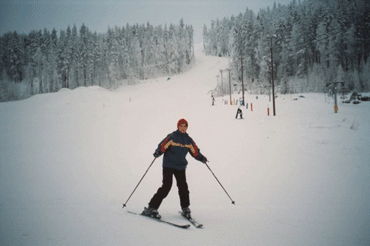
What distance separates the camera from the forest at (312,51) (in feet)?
156

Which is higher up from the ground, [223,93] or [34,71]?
[34,71]

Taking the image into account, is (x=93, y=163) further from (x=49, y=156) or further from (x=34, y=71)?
(x=34, y=71)

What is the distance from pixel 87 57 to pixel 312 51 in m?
75.7

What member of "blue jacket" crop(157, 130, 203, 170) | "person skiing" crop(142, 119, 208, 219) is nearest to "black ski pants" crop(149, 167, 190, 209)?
"person skiing" crop(142, 119, 208, 219)

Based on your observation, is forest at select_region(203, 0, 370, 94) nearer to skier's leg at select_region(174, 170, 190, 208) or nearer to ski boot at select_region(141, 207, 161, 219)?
skier's leg at select_region(174, 170, 190, 208)

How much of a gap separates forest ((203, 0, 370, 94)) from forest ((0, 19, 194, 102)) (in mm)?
39436

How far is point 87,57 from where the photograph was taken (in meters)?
75.7

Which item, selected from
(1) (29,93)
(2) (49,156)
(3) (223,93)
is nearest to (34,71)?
(1) (29,93)

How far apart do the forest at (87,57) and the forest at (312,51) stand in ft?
129

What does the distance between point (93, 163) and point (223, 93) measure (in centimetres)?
5167

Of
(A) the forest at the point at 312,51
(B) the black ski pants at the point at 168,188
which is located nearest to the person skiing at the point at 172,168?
(B) the black ski pants at the point at 168,188

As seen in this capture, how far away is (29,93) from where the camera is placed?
→ 219ft

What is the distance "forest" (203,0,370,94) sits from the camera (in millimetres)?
47562

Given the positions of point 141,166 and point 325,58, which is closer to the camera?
point 141,166
